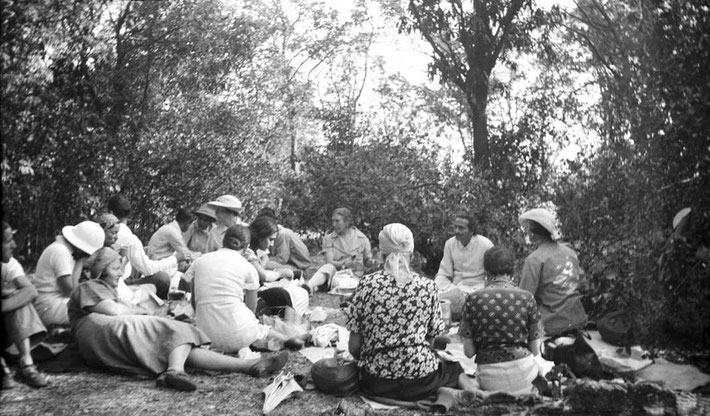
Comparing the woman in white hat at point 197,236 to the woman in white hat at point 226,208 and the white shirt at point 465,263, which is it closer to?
the woman in white hat at point 226,208

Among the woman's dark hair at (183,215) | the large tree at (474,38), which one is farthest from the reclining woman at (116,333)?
the large tree at (474,38)

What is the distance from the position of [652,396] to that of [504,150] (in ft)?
20.1

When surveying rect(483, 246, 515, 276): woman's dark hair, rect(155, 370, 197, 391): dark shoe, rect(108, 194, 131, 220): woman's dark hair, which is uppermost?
rect(108, 194, 131, 220): woman's dark hair

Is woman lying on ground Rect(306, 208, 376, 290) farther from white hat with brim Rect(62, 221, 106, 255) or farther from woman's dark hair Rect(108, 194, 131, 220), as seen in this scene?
white hat with brim Rect(62, 221, 106, 255)

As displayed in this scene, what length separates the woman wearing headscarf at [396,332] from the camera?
4.57m

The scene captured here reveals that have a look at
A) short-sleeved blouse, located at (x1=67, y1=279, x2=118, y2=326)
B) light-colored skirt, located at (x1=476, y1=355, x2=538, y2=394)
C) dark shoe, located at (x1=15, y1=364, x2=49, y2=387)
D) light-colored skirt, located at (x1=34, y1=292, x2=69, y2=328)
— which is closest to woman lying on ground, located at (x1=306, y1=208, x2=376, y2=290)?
light-colored skirt, located at (x1=34, y1=292, x2=69, y2=328)

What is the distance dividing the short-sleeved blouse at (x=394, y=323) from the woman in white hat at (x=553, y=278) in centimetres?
164

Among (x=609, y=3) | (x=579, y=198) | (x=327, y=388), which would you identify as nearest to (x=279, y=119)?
(x=579, y=198)

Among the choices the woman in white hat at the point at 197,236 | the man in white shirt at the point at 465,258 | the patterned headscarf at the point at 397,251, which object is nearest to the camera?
the patterned headscarf at the point at 397,251

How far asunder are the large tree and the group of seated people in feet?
15.3

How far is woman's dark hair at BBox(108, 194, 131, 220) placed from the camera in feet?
21.1

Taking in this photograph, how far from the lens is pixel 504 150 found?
412 inches

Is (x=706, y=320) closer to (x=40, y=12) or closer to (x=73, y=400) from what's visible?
(x=73, y=400)

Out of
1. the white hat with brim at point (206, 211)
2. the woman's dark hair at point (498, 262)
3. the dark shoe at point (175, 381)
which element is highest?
the white hat with brim at point (206, 211)
